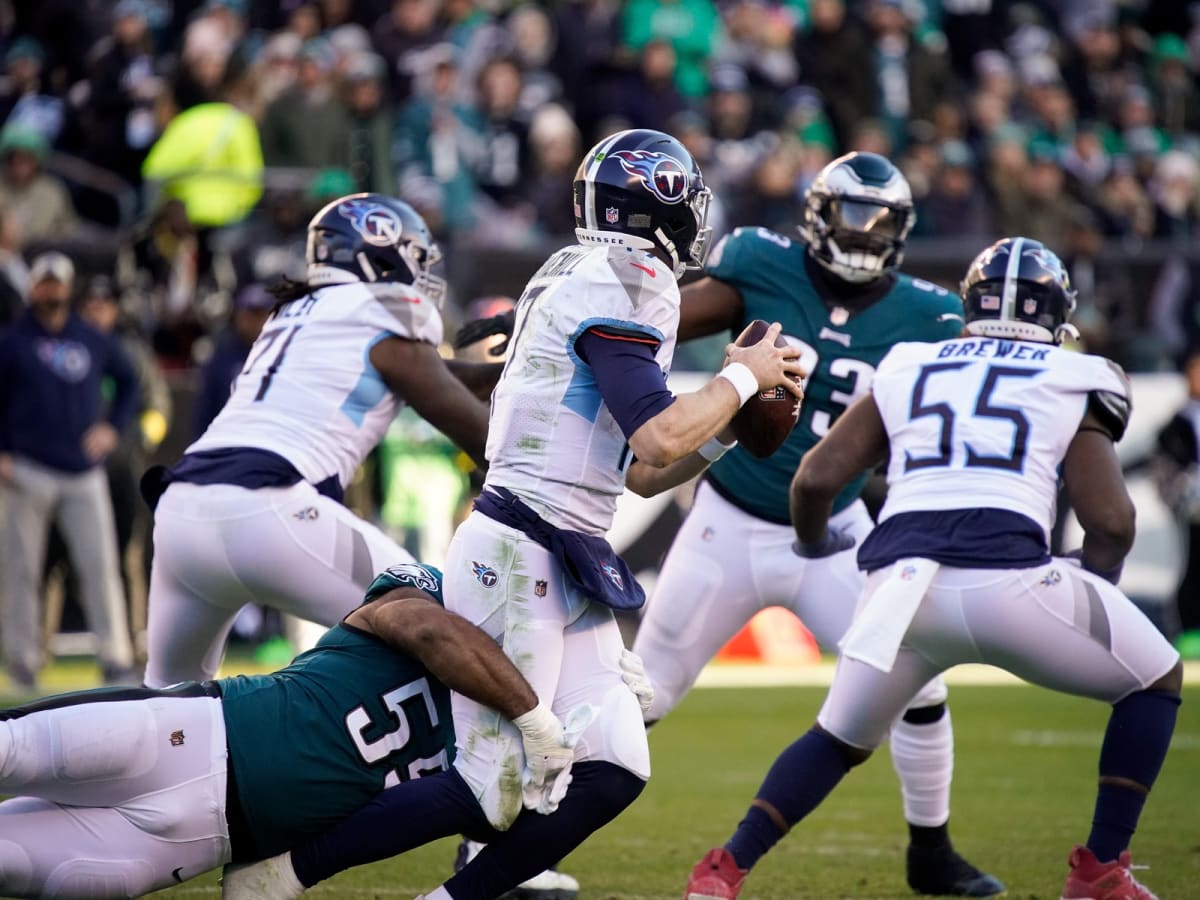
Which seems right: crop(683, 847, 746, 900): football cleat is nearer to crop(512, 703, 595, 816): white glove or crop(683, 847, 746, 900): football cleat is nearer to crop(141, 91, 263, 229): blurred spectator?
crop(512, 703, 595, 816): white glove

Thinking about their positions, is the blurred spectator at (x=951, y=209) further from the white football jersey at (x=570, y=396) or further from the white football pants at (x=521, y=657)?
the white football pants at (x=521, y=657)

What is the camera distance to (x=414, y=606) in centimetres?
403

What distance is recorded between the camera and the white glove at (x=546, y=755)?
12.8 ft

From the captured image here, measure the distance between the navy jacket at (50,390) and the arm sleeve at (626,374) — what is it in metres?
7.06

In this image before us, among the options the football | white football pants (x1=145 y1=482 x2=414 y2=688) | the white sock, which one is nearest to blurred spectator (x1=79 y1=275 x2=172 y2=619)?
white football pants (x1=145 y1=482 x2=414 y2=688)

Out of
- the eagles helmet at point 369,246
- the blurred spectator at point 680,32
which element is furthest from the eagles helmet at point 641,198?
the blurred spectator at point 680,32

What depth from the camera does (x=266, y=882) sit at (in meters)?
3.95

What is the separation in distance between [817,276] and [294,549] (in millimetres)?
1902

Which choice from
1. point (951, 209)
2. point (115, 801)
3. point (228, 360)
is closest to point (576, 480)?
point (115, 801)

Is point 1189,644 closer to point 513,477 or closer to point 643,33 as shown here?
point 643,33

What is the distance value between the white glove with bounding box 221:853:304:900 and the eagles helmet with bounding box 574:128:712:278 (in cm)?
154

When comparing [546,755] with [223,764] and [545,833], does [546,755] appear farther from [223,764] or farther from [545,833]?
[223,764]

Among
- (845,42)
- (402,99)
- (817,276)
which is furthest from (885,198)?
(845,42)

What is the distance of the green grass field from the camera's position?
213 inches
